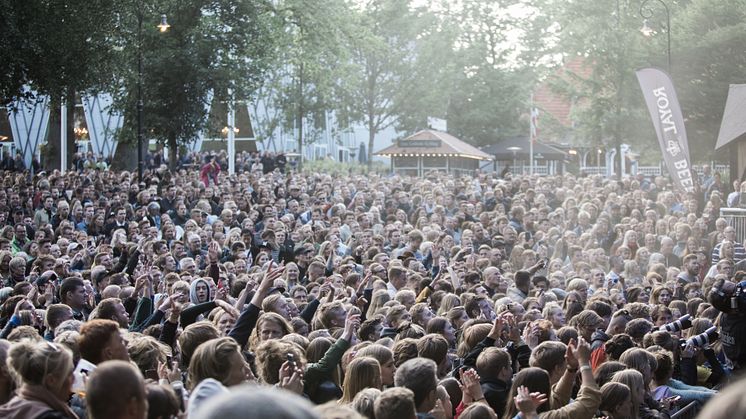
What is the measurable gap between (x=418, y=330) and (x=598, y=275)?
654 cm

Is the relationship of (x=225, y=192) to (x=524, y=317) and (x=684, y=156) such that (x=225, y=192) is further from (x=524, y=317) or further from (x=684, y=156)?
(x=524, y=317)

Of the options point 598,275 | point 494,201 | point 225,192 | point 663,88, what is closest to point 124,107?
point 225,192

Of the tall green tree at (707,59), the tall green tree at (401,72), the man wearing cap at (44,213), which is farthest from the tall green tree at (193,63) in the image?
the tall green tree at (401,72)

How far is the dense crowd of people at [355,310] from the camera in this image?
19.4ft

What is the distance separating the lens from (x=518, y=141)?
5806 cm

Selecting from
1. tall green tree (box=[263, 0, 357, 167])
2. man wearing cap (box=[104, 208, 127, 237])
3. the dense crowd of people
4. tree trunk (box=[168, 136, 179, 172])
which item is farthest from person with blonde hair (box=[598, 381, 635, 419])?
tall green tree (box=[263, 0, 357, 167])

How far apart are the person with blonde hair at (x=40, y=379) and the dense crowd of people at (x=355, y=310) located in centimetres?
1

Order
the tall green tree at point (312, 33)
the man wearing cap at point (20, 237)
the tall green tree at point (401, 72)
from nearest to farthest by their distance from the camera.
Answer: the man wearing cap at point (20, 237) < the tall green tree at point (312, 33) < the tall green tree at point (401, 72)

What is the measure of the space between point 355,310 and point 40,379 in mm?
3762

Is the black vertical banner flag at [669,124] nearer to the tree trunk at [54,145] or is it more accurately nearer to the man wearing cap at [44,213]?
the man wearing cap at [44,213]

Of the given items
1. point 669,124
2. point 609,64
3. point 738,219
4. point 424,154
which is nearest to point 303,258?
point 738,219

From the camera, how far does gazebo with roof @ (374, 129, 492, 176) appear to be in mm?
45812

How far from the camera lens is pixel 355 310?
28.2 ft

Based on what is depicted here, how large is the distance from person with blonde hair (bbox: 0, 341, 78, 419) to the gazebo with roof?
3973 centimetres
